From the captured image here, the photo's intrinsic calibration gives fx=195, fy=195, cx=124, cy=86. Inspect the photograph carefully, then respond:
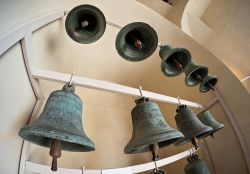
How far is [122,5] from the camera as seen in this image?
190 cm

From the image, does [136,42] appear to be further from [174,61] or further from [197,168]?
[197,168]

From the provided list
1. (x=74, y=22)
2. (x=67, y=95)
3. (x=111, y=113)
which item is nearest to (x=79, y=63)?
(x=74, y=22)

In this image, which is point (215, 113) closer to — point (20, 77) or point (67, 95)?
point (67, 95)

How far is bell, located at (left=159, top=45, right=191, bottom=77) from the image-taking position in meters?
1.54

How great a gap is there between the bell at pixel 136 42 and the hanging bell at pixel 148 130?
35 cm

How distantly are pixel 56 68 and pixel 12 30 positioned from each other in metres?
0.69

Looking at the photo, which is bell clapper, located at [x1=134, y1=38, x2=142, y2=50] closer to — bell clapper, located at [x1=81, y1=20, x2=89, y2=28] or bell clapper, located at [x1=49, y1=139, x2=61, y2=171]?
bell clapper, located at [x1=81, y1=20, x2=89, y2=28]

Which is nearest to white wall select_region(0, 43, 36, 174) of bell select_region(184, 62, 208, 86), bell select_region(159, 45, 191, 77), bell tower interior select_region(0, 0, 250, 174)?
bell tower interior select_region(0, 0, 250, 174)

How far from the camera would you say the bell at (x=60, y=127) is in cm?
79

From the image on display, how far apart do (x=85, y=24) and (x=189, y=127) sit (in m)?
1.05

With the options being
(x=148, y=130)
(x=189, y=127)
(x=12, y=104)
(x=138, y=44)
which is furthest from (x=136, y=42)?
(x=12, y=104)

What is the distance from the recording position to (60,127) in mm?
849

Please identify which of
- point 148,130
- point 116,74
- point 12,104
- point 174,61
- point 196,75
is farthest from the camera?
point 116,74

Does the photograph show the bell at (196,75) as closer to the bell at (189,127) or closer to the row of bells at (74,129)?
the bell at (189,127)
